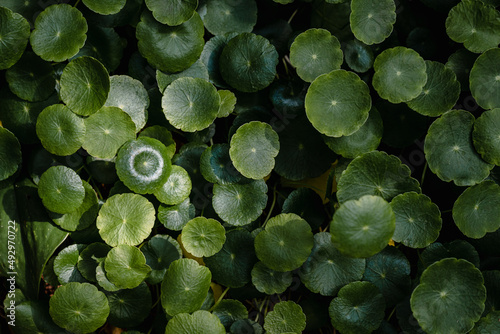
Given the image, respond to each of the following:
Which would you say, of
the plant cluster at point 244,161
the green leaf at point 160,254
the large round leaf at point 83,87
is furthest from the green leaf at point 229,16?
the green leaf at point 160,254

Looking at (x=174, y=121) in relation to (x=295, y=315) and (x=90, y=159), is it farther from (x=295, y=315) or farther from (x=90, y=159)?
(x=295, y=315)

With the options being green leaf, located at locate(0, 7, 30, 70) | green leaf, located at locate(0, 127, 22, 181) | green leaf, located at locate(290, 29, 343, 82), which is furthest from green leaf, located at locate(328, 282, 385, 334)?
green leaf, located at locate(0, 7, 30, 70)

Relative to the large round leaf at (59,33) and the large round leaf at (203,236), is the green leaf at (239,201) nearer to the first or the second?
the large round leaf at (203,236)

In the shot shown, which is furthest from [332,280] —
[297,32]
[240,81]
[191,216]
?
[297,32]

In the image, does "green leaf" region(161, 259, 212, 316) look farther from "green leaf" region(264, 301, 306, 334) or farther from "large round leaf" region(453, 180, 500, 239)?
"large round leaf" region(453, 180, 500, 239)

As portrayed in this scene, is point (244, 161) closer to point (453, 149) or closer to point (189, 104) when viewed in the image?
point (189, 104)
